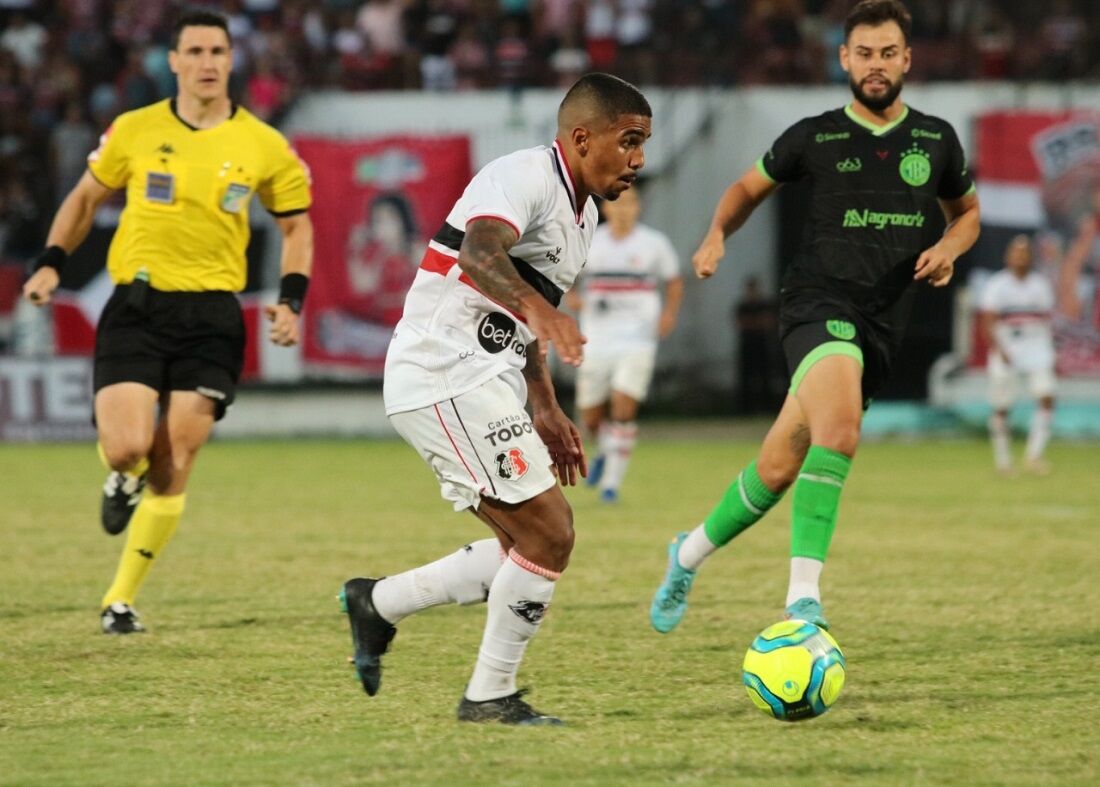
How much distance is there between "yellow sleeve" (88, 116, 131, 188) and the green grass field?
1981 millimetres

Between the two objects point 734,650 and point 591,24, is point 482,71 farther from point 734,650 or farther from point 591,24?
point 734,650

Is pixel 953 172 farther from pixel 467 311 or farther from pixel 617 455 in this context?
pixel 617 455

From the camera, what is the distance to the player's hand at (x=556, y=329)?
4.66m

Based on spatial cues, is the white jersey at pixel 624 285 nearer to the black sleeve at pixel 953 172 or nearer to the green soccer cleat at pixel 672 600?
the black sleeve at pixel 953 172

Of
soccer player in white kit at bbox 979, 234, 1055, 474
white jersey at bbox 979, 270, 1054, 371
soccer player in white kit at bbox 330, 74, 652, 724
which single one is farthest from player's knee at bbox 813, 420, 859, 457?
white jersey at bbox 979, 270, 1054, 371

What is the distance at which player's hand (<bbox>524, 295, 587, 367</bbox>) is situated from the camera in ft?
15.3

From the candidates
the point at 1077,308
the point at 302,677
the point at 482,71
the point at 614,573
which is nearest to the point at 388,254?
the point at 482,71

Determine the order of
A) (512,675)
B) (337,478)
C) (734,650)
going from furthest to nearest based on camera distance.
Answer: (337,478), (734,650), (512,675)

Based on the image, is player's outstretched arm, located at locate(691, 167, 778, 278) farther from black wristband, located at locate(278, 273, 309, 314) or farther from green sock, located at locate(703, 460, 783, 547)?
black wristband, located at locate(278, 273, 309, 314)

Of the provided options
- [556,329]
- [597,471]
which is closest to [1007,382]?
[597,471]

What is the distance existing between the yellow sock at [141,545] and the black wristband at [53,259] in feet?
3.69

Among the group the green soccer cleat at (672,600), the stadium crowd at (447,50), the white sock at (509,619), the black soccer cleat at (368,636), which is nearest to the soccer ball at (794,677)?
the white sock at (509,619)

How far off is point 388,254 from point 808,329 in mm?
15134

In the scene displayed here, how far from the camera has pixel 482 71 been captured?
23891 millimetres
